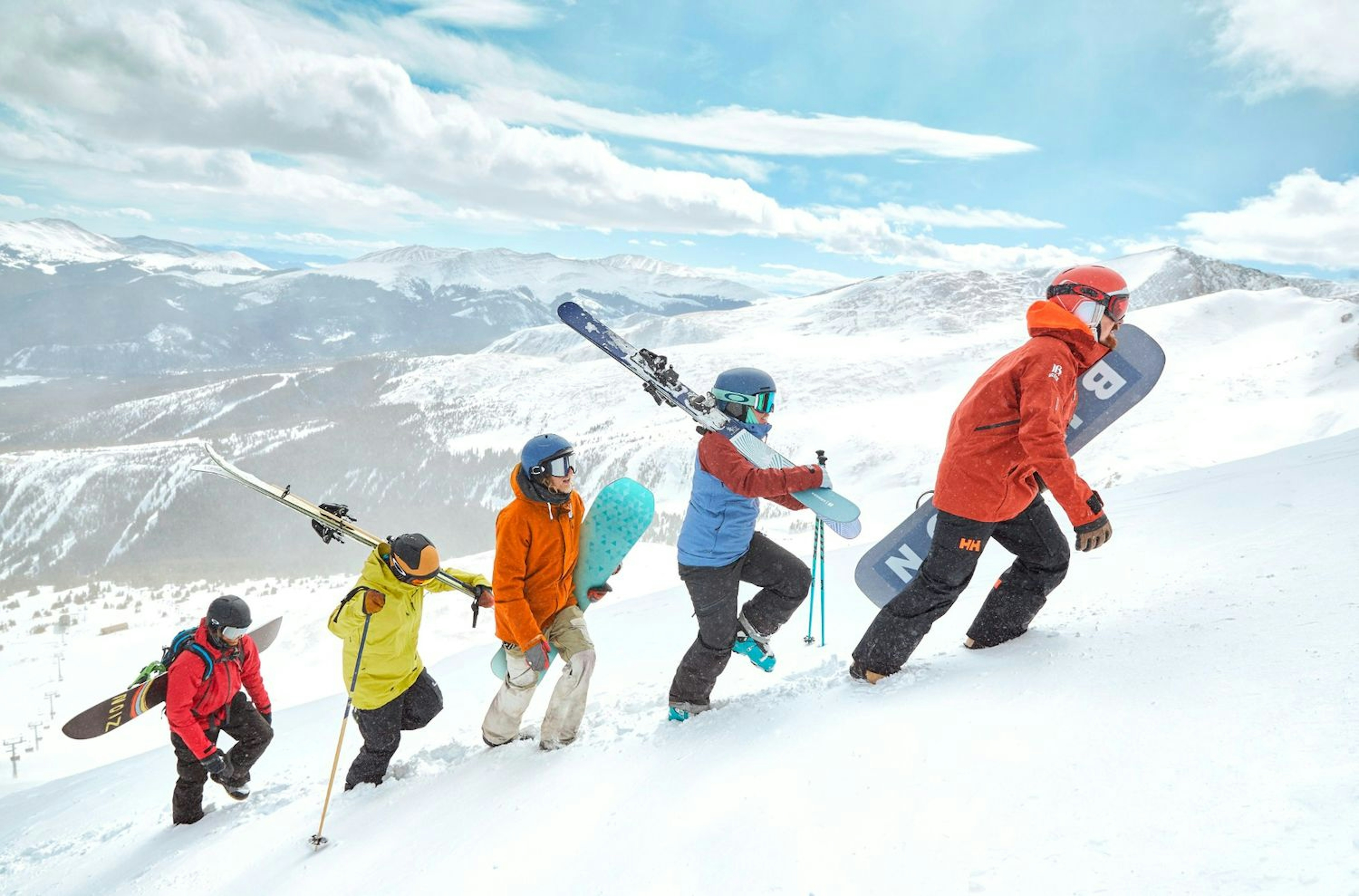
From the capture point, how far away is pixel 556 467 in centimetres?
490

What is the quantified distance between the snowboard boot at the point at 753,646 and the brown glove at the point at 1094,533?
2197 mm

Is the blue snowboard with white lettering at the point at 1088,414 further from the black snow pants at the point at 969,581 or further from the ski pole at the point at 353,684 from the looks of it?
Result: the ski pole at the point at 353,684

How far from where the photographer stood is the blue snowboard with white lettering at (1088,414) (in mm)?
5379

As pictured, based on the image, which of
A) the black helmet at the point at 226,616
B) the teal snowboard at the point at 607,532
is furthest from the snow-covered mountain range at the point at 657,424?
the black helmet at the point at 226,616

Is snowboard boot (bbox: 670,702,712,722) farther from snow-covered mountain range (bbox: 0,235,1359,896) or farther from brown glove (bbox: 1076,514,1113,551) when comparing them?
brown glove (bbox: 1076,514,1113,551)

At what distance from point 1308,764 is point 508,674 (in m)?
4.42

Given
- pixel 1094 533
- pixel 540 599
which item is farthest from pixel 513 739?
pixel 1094 533

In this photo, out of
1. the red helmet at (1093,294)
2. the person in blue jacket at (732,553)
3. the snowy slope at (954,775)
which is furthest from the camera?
the person in blue jacket at (732,553)

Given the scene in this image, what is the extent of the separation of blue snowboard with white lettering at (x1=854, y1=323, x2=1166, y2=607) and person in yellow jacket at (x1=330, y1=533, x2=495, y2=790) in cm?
300

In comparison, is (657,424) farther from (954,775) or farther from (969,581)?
(954,775)

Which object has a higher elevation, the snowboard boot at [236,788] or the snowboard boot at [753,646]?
the snowboard boot at [753,646]

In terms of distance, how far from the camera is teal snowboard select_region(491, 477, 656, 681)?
5.48m

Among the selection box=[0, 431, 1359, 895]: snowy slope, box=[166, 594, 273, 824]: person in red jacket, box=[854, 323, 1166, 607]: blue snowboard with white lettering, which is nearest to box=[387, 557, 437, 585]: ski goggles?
box=[0, 431, 1359, 895]: snowy slope

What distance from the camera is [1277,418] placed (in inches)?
920
